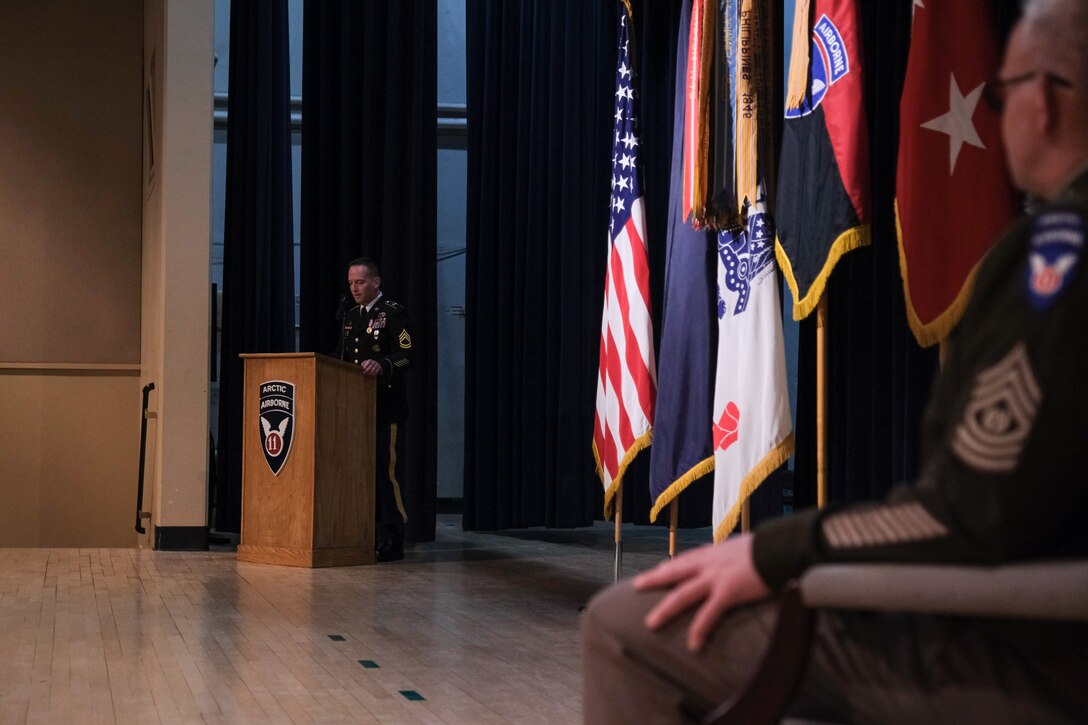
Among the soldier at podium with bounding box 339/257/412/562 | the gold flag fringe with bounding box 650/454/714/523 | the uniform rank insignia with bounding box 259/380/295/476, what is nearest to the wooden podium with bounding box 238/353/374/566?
the uniform rank insignia with bounding box 259/380/295/476

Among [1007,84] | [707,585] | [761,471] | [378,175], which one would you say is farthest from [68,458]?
[1007,84]

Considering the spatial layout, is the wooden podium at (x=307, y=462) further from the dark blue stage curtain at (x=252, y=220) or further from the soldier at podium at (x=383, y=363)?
the dark blue stage curtain at (x=252, y=220)

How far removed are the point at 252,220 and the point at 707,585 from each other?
6487mm

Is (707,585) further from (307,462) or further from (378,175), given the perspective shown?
(378,175)

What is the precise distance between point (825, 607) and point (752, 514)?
386 centimetres

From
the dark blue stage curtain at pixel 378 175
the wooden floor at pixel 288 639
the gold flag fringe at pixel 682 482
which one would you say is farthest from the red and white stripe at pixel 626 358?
the dark blue stage curtain at pixel 378 175

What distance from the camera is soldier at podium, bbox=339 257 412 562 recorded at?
6082 millimetres

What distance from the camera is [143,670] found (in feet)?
10.4

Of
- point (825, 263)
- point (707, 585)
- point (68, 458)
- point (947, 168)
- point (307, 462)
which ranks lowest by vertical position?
point (68, 458)

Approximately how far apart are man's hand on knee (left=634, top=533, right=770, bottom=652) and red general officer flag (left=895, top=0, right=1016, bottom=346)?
8.08 ft

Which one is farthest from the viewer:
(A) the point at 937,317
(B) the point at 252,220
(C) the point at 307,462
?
(B) the point at 252,220

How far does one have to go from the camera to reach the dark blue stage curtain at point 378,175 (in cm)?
709

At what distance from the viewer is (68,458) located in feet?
26.8

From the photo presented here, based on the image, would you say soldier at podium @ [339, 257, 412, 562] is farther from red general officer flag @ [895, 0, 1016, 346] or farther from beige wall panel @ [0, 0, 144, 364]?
red general officer flag @ [895, 0, 1016, 346]
